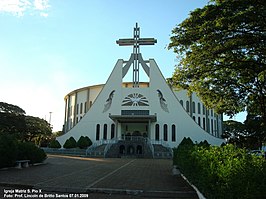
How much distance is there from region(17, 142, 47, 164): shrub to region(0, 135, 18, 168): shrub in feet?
4.02

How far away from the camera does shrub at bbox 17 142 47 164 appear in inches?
591

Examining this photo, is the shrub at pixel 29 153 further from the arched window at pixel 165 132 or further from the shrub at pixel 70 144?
the arched window at pixel 165 132

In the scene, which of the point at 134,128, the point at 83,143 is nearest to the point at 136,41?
the point at 134,128

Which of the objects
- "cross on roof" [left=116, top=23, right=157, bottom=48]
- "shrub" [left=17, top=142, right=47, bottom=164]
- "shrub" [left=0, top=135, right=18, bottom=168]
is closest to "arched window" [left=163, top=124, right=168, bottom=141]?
"cross on roof" [left=116, top=23, right=157, bottom=48]

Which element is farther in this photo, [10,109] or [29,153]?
[10,109]

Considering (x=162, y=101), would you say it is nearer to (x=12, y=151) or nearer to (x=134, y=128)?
(x=134, y=128)

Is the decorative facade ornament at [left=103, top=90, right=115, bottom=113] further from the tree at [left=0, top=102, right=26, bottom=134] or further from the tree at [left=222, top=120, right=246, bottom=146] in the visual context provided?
the tree at [left=222, top=120, right=246, bottom=146]

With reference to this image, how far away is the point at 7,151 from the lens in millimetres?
12930

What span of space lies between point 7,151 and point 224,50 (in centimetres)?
1116

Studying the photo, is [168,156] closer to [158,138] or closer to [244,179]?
[158,138]

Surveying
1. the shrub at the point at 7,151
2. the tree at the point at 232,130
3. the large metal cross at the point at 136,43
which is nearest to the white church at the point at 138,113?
the large metal cross at the point at 136,43

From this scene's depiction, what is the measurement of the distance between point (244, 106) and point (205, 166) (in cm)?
1426

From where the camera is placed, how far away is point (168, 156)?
32031mm

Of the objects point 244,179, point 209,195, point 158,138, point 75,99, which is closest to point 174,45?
point 209,195
